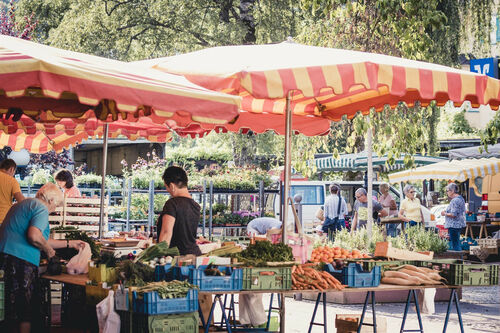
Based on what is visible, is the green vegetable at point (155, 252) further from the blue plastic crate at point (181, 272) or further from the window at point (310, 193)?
the window at point (310, 193)

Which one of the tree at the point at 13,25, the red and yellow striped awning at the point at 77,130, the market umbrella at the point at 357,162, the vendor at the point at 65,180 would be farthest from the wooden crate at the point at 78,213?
the market umbrella at the point at 357,162

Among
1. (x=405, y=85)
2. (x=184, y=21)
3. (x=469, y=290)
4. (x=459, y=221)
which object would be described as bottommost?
(x=469, y=290)

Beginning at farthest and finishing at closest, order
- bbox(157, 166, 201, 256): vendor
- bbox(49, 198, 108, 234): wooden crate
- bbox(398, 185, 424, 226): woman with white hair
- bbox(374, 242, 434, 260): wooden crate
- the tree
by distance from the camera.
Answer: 1. the tree
2. bbox(398, 185, 424, 226): woman with white hair
3. bbox(49, 198, 108, 234): wooden crate
4. bbox(374, 242, 434, 260): wooden crate
5. bbox(157, 166, 201, 256): vendor

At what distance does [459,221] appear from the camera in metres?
18.2

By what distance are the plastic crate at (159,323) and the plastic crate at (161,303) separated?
4 centimetres

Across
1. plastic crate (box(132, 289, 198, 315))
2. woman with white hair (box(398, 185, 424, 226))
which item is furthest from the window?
plastic crate (box(132, 289, 198, 315))

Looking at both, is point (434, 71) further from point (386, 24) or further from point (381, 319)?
point (386, 24)

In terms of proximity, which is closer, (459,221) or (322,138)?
(322,138)

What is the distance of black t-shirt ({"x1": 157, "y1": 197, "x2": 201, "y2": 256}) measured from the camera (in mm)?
7516

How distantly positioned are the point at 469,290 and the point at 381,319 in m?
6.73

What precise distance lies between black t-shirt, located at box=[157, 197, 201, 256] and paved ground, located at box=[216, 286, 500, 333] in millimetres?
3010

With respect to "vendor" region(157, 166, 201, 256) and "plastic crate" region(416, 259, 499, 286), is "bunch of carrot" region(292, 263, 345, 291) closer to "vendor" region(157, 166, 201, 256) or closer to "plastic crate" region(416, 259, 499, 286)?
"vendor" region(157, 166, 201, 256)

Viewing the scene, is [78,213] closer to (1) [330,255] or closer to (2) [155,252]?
(1) [330,255]

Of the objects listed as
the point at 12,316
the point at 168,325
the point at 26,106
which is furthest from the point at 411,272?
the point at 26,106
